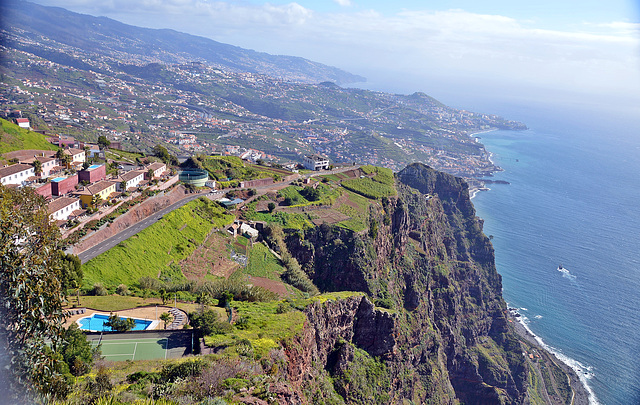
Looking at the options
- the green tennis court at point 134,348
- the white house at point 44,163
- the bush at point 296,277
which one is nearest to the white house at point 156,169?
the white house at point 44,163

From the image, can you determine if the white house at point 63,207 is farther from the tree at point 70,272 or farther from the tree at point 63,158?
the tree at point 63,158

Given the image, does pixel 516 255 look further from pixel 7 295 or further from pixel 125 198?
pixel 7 295

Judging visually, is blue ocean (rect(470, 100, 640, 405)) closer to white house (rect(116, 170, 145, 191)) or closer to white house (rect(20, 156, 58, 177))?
white house (rect(116, 170, 145, 191))

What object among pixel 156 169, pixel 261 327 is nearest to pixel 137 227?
pixel 156 169

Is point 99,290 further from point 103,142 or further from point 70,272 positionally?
point 103,142

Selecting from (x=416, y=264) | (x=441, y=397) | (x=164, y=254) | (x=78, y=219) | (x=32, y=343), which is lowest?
(x=441, y=397)

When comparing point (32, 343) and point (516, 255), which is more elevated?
point (32, 343)

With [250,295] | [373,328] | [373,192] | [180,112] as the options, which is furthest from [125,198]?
[180,112]

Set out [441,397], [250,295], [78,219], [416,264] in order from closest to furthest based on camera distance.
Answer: [250,295] < [78,219] < [441,397] < [416,264]

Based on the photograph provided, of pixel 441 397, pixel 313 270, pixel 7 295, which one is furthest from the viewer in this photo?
pixel 441 397
